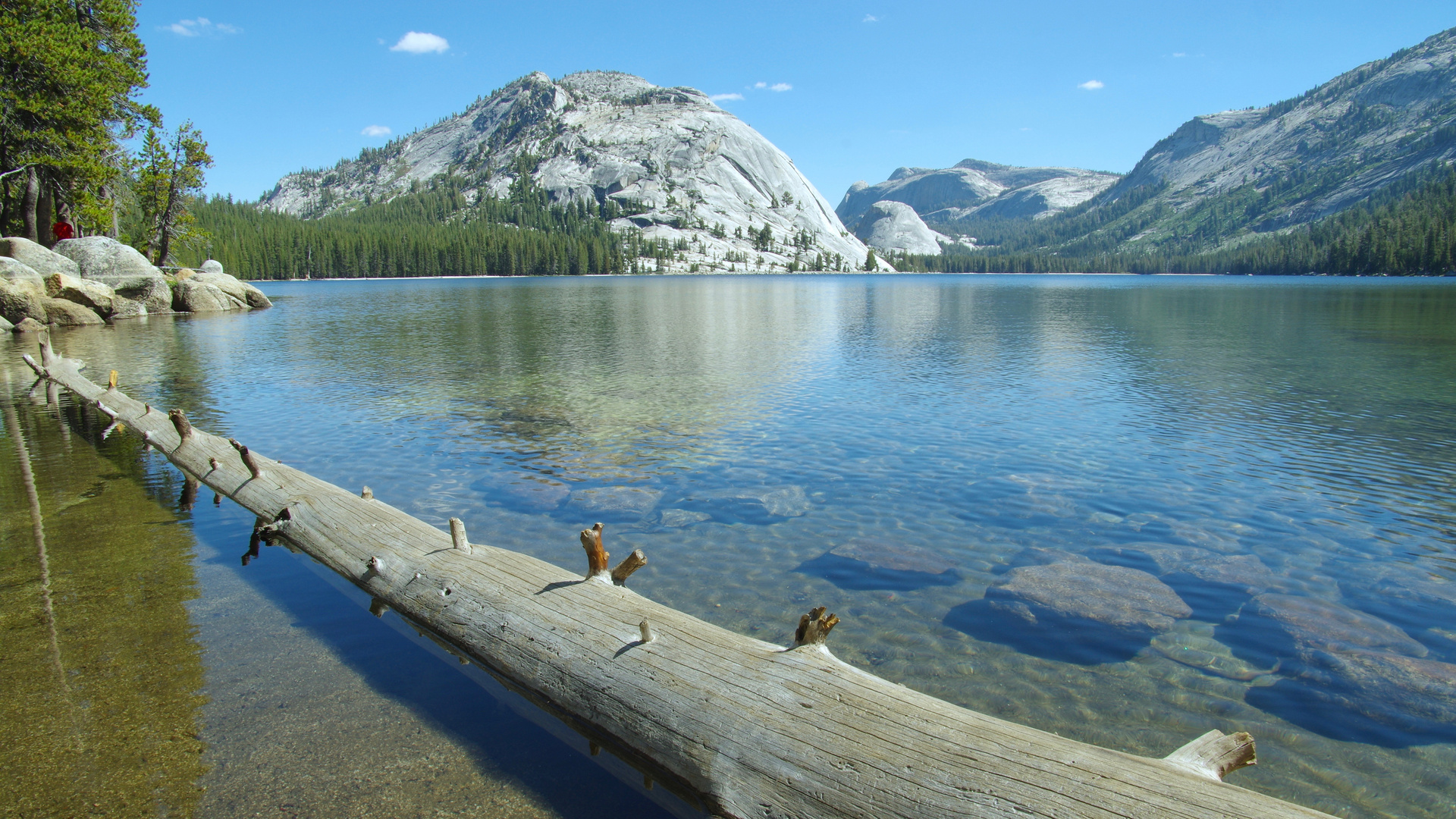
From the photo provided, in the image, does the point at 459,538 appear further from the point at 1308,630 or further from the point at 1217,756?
the point at 1308,630

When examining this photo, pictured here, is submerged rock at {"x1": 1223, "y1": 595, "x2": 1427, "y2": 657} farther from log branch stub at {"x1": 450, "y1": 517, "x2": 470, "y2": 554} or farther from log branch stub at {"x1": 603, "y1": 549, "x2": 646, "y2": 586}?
log branch stub at {"x1": 450, "y1": 517, "x2": 470, "y2": 554}

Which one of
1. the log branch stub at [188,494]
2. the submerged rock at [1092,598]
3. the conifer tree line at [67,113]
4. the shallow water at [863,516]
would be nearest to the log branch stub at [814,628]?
the shallow water at [863,516]

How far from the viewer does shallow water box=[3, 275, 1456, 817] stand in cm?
679

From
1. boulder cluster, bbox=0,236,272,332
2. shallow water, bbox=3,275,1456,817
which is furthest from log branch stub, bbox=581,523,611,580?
boulder cluster, bbox=0,236,272,332

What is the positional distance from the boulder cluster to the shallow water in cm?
944

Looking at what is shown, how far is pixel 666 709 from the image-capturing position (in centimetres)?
585

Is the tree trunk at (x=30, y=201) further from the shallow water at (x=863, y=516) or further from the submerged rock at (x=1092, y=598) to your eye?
the submerged rock at (x=1092, y=598)

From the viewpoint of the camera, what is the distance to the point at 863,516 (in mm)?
13297

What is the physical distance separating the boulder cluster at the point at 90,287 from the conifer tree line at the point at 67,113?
3479 millimetres

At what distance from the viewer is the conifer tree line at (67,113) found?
44.8m

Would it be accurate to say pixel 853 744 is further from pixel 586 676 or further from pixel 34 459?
pixel 34 459

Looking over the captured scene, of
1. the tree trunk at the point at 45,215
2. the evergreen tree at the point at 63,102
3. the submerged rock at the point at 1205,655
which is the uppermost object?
the evergreen tree at the point at 63,102

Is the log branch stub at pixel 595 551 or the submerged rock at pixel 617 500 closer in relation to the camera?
the log branch stub at pixel 595 551

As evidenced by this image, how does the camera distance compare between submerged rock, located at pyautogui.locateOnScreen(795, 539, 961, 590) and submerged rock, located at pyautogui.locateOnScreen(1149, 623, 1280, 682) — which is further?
submerged rock, located at pyautogui.locateOnScreen(795, 539, 961, 590)
